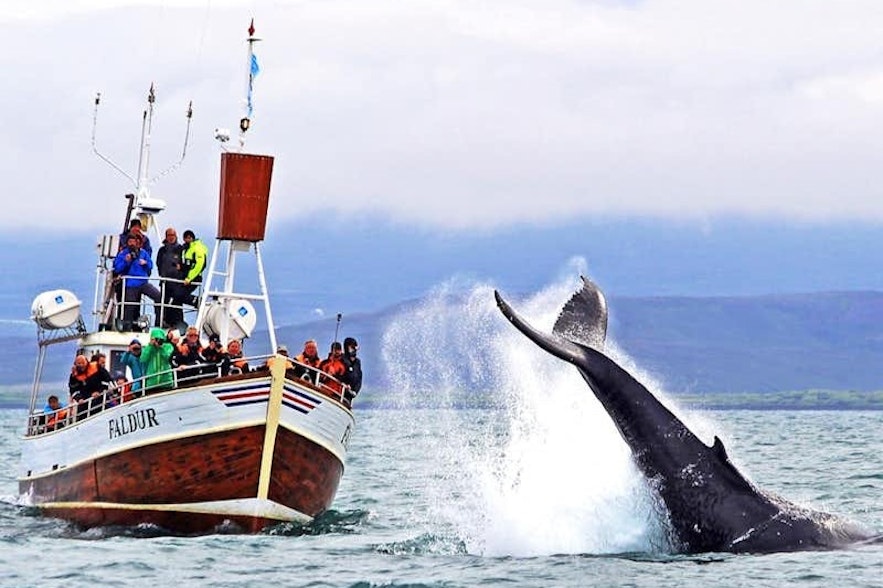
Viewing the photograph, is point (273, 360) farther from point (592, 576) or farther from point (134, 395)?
point (592, 576)

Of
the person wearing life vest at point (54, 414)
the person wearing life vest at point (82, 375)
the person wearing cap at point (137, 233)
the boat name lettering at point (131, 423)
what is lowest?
the boat name lettering at point (131, 423)

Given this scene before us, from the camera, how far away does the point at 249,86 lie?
1039 inches

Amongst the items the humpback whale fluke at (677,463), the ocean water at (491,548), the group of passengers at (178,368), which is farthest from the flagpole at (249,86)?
the humpback whale fluke at (677,463)

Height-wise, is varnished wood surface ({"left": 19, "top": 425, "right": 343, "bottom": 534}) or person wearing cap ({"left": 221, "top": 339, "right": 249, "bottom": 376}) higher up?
person wearing cap ({"left": 221, "top": 339, "right": 249, "bottom": 376})

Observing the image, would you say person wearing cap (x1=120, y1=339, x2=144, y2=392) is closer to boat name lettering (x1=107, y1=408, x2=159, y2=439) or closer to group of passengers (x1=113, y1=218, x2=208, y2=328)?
boat name lettering (x1=107, y1=408, x2=159, y2=439)

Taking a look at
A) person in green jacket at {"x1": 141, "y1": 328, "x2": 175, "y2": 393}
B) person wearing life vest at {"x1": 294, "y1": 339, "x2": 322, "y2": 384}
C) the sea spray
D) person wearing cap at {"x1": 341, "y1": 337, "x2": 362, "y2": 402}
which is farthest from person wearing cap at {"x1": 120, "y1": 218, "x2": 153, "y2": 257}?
the sea spray

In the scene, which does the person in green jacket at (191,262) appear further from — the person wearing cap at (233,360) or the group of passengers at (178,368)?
the person wearing cap at (233,360)

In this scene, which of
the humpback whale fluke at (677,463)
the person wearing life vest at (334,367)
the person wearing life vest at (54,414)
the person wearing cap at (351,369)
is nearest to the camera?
the humpback whale fluke at (677,463)

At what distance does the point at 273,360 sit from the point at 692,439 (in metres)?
7.53

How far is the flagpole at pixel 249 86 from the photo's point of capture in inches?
995

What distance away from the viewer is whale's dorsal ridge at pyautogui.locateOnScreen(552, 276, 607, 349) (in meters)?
14.7

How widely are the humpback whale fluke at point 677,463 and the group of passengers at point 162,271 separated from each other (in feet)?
38.6

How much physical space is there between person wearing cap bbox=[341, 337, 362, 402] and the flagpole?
3943 mm

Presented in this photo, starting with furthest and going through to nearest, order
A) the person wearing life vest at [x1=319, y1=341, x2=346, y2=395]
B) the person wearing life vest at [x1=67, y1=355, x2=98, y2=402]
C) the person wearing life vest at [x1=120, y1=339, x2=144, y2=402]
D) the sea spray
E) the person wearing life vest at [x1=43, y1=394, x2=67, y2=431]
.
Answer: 1. the person wearing life vest at [x1=43, y1=394, x2=67, y2=431]
2. the person wearing life vest at [x1=67, y1=355, x2=98, y2=402]
3. the person wearing life vest at [x1=319, y1=341, x2=346, y2=395]
4. the person wearing life vest at [x1=120, y1=339, x2=144, y2=402]
5. the sea spray
